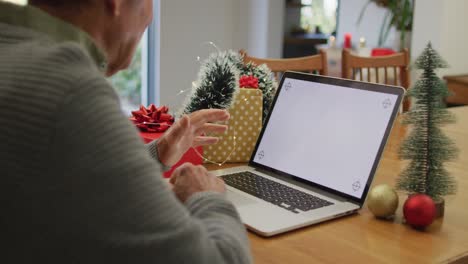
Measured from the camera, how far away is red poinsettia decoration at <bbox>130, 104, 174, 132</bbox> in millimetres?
1408

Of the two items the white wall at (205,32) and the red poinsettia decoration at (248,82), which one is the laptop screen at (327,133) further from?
the white wall at (205,32)

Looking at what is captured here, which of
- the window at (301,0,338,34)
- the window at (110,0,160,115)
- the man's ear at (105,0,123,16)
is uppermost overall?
the window at (301,0,338,34)

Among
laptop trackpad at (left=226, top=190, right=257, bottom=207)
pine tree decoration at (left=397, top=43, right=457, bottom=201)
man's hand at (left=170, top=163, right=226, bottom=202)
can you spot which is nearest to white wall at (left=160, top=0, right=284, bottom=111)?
laptop trackpad at (left=226, top=190, right=257, bottom=207)

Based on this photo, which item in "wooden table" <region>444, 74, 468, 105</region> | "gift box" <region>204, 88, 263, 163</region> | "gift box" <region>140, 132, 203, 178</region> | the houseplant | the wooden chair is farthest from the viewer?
the houseplant

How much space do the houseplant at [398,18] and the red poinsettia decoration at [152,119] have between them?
2.67 meters

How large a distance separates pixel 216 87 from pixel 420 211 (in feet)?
1.94

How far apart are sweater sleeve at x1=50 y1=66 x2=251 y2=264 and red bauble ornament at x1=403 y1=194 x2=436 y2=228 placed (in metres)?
0.56

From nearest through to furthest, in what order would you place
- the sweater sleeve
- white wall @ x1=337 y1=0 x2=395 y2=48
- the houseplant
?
1. the sweater sleeve
2. the houseplant
3. white wall @ x1=337 y1=0 x2=395 y2=48

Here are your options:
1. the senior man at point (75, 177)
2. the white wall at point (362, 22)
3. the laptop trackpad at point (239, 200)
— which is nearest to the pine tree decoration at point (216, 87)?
the laptop trackpad at point (239, 200)

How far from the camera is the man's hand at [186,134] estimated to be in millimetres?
1231

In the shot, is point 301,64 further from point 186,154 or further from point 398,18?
point 398,18

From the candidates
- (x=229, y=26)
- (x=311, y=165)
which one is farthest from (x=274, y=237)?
(x=229, y=26)

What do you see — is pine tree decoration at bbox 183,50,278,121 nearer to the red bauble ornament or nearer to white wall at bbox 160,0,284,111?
the red bauble ornament

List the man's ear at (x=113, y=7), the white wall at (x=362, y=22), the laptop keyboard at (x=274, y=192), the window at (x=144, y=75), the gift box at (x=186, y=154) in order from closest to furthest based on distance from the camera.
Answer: the man's ear at (x=113, y=7) < the laptop keyboard at (x=274, y=192) < the gift box at (x=186, y=154) < the white wall at (x=362, y=22) < the window at (x=144, y=75)
